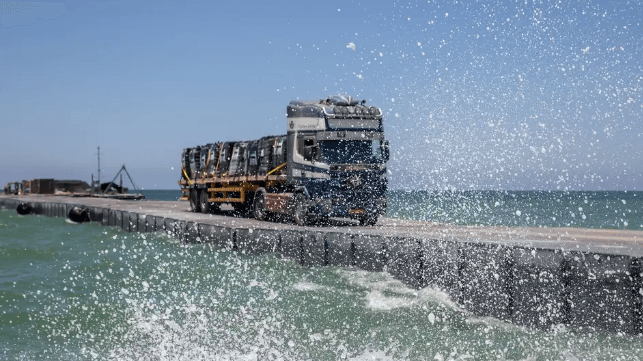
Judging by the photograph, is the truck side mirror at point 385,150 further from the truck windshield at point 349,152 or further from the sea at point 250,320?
the sea at point 250,320

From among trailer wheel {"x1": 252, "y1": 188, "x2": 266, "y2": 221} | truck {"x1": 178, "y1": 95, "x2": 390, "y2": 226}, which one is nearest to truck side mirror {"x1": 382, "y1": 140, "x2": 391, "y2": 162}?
truck {"x1": 178, "y1": 95, "x2": 390, "y2": 226}

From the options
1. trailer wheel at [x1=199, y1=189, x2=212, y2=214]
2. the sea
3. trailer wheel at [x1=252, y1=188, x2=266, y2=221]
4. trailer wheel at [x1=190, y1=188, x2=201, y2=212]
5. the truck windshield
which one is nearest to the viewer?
the sea

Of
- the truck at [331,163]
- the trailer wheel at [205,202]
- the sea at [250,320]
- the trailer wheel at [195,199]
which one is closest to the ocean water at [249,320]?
the sea at [250,320]

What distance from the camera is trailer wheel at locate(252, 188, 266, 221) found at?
95.6 feet

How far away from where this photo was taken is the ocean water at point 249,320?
1202 centimetres

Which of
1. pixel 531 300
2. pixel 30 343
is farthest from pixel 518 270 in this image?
pixel 30 343

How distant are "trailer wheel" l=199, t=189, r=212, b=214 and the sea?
545 inches

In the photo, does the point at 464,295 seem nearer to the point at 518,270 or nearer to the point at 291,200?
the point at 518,270

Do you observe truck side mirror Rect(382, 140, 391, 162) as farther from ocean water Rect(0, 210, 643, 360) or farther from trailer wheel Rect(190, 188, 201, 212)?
trailer wheel Rect(190, 188, 201, 212)

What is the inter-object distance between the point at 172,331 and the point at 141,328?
88 cm

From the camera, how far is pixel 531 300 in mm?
13805

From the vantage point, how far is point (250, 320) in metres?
14.6

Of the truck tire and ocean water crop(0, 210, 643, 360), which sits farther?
the truck tire

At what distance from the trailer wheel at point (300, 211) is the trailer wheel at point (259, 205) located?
3478 millimetres
